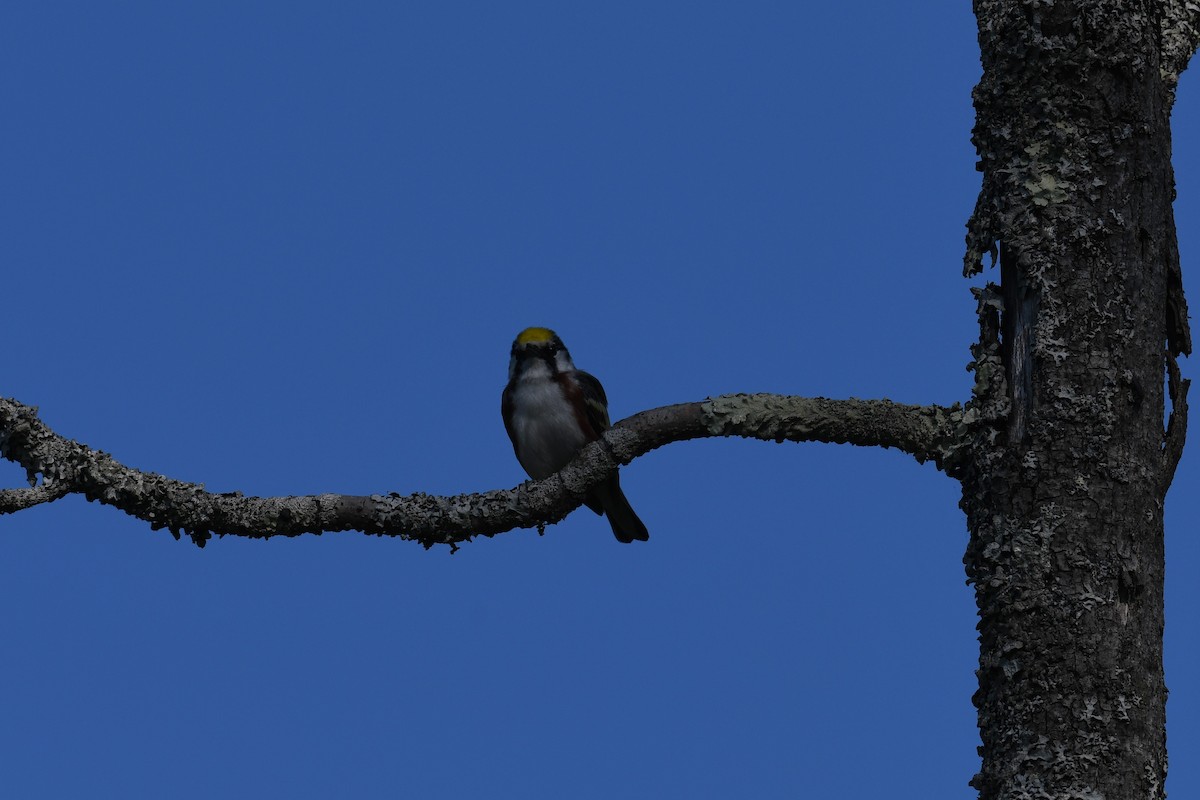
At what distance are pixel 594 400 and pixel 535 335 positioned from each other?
50cm

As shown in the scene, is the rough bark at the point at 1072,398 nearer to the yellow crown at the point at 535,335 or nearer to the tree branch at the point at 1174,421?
the tree branch at the point at 1174,421

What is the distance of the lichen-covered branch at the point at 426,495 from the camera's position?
3.80 metres

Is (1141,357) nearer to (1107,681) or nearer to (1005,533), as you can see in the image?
(1005,533)

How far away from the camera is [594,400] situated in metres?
6.92

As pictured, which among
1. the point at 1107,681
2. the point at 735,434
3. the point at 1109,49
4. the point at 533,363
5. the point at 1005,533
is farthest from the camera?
the point at 533,363

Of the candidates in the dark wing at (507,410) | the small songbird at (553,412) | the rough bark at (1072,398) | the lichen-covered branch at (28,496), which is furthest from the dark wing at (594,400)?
the rough bark at (1072,398)

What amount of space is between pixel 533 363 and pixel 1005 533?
4.06m

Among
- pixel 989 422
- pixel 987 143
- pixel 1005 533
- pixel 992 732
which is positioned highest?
pixel 987 143

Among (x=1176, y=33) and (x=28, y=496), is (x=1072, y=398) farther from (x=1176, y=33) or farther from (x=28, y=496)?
(x=28, y=496)

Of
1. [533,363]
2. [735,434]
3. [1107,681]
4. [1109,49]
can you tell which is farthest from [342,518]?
[533,363]

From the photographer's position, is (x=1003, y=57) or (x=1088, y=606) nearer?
(x=1088, y=606)

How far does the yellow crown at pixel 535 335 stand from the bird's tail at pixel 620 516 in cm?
89

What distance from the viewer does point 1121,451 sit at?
10.6 ft

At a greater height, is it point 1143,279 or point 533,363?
point 533,363
